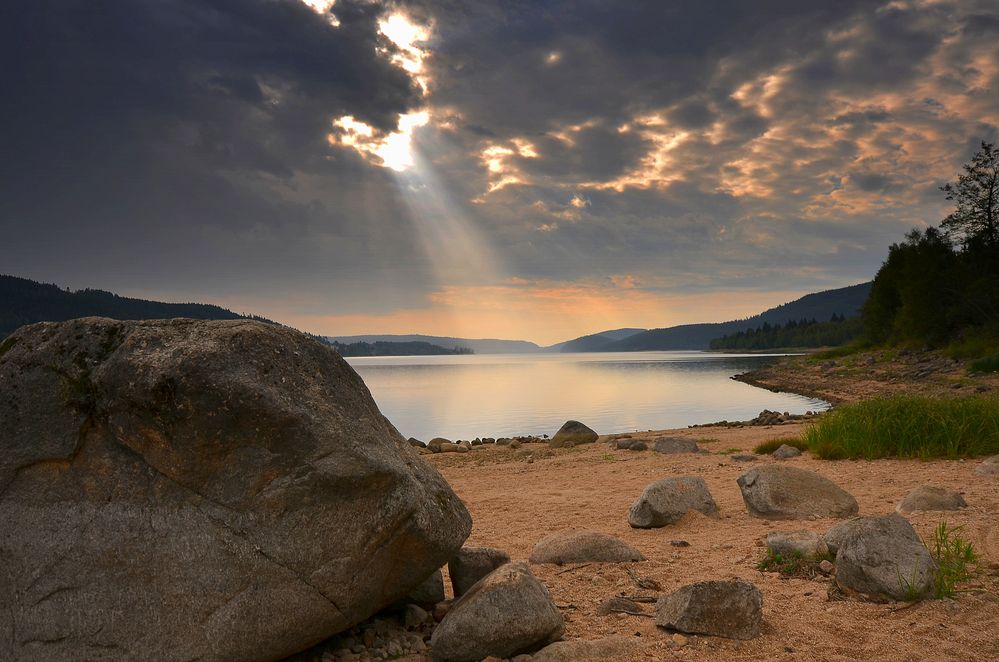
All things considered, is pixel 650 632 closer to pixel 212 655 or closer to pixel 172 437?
pixel 212 655

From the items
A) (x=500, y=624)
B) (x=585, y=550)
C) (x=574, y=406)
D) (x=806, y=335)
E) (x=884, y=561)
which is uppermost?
(x=806, y=335)

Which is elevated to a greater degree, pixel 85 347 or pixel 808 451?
pixel 85 347

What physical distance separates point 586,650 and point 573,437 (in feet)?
58.6

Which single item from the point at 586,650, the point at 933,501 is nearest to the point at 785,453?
the point at 933,501

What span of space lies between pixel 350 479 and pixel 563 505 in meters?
6.91

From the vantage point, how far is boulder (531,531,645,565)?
6895 millimetres

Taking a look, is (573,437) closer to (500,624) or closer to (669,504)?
(669,504)

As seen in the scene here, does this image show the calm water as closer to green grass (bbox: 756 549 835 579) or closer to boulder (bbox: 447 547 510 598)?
green grass (bbox: 756 549 835 579)

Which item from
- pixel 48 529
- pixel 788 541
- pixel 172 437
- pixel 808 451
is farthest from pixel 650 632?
pixel 808 451

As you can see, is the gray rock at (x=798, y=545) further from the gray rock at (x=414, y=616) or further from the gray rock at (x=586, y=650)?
the gray rock at (x=414, y=616)

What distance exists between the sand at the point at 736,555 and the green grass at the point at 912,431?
17.1 inches

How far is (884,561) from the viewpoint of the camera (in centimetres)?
→ 531

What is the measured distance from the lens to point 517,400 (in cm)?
4884

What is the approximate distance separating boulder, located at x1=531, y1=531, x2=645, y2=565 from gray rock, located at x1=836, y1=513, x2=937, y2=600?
2145mm
